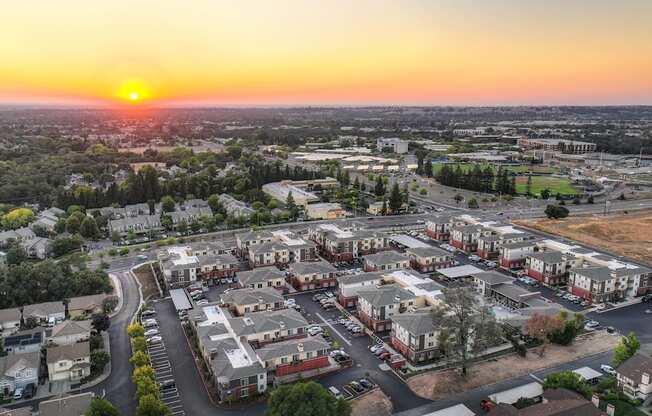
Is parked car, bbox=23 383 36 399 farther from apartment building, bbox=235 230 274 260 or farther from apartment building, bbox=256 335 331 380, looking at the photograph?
apartment building, bbox=235 230 274 260

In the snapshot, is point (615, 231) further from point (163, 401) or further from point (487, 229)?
point (163, 401)

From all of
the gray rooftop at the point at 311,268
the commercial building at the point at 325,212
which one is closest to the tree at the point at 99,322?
the gray rooftop at the point at 311,268

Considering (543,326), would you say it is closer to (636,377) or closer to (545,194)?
(636,377)

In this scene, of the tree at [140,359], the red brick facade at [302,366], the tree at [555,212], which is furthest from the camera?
the tree at [555,212]

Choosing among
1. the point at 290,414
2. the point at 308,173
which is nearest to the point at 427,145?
the point at 308,173

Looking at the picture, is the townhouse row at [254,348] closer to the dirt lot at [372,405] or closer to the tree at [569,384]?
the dirt lot at [372,405]

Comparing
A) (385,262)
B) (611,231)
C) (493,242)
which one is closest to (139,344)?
(385,262)
